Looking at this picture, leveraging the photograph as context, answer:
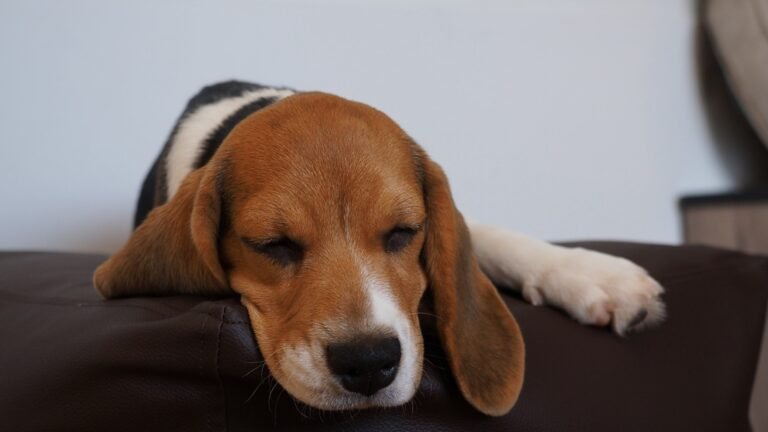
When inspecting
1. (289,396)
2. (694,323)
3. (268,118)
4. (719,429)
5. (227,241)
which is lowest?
(719,429)

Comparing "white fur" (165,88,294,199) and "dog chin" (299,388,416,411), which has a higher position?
"white fur" (165,88,294,199)

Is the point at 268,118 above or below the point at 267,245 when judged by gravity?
above

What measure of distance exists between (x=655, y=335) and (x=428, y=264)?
21.2 inches

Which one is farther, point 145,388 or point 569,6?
point 569,6

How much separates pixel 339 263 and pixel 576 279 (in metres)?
0.59

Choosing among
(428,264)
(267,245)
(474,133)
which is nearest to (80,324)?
(267,245)

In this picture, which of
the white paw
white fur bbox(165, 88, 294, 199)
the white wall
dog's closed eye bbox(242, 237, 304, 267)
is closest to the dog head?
dog's closed eye bbox(242, 237, 304, 267)

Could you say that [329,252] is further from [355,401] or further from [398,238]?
[355,401]

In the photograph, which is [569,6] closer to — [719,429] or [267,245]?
[719,429]

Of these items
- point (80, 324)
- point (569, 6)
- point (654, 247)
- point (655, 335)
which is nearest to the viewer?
point (80, 324)

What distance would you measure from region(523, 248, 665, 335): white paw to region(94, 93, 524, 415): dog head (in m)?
0.23

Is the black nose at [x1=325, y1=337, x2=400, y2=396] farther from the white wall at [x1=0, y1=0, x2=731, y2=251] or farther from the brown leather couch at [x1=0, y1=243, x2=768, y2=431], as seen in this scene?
the white wall at [x1=0, y1=0, x2=731, y2=251]

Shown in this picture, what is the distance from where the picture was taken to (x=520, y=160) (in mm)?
3361

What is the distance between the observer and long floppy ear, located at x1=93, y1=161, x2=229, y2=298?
4.50ft
